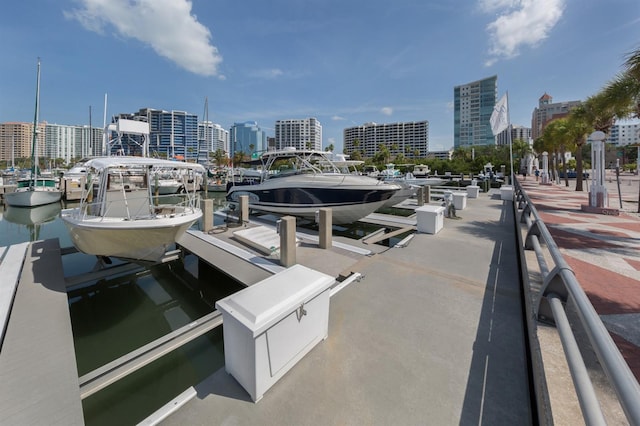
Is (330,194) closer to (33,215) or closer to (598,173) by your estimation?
(598,173)

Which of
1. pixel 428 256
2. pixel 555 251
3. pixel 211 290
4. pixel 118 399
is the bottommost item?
pixel 118 399

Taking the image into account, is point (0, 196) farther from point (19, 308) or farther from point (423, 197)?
point (423, 197)

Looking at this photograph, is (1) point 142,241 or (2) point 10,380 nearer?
(2) point 10,380

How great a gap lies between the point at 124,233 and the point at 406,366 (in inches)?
227

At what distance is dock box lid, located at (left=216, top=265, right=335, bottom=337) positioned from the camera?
2.26 m

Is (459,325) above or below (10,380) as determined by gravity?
above

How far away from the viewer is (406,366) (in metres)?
2.72

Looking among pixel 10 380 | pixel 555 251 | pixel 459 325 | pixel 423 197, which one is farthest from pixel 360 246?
pixel 423 197

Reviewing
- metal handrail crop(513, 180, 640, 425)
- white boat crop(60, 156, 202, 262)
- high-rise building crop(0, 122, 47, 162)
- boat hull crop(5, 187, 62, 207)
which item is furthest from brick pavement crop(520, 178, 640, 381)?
high-rise building crop(0, 122, 47, 162)

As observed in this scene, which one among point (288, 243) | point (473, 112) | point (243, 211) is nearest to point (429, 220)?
point (288, 243)

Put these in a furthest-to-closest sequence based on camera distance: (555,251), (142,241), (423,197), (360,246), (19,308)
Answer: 1. (423,197)
2. (360,246)
3. (142,241)
4. (19,308)
5. (555,251)

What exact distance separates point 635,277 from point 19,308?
9.63 meters

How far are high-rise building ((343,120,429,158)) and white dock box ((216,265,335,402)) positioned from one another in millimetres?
125664

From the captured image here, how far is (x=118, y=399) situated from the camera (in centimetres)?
386
